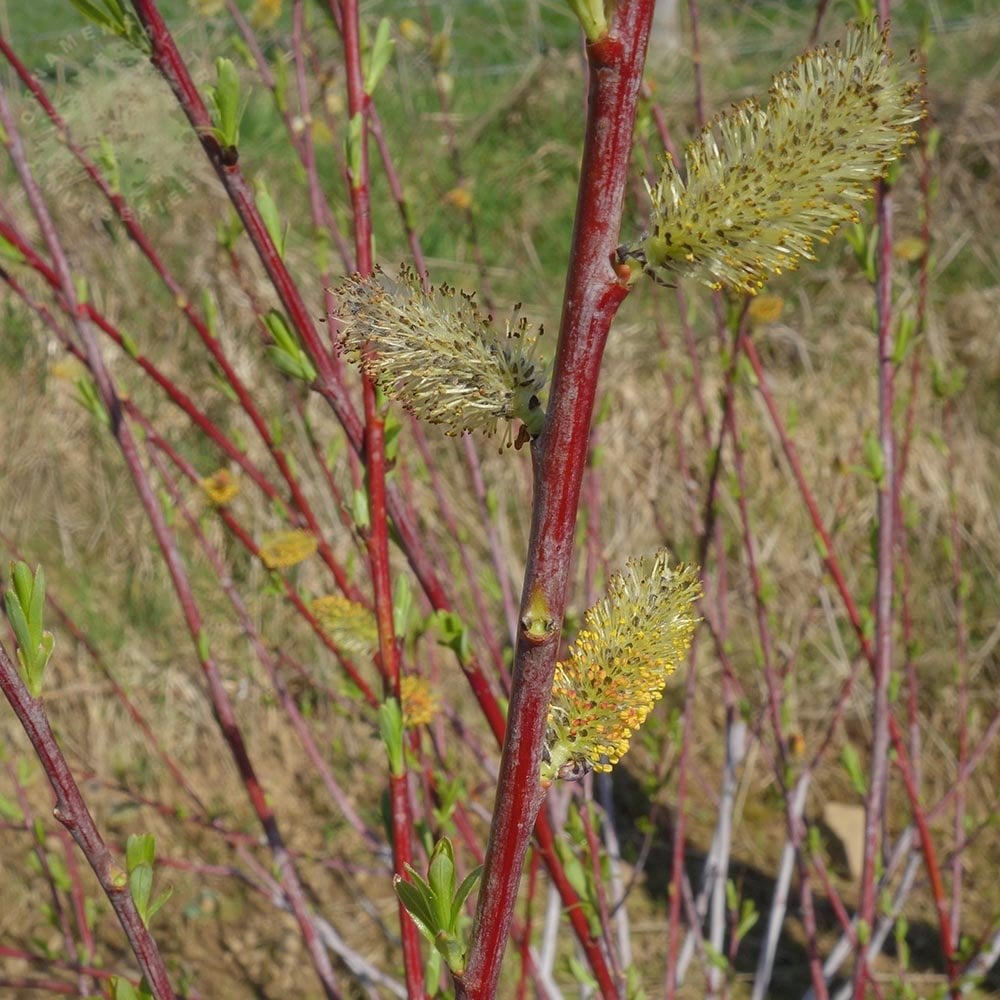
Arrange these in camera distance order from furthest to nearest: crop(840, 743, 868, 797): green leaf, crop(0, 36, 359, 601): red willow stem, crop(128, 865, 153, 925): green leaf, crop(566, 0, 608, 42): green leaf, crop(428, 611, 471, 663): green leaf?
crop(840, 743, 868, 797): green leaf < crop(0, 36, 359, 601): red willow stem < crop(428, 611, 471, 663): green leaf < crop(128, 865, 153, 925): green leaf < crop(566, 0, 608, 42): green leaf

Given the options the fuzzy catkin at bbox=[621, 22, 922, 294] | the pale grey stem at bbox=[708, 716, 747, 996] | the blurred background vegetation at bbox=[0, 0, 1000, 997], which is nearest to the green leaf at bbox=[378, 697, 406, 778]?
the fuzzy catkin at bbox=[621, 22, 922, 294]

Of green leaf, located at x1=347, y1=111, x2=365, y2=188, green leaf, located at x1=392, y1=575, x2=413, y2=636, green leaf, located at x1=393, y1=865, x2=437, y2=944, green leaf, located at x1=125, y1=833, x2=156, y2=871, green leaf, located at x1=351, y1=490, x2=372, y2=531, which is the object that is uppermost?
green leaf, located at x1=347, y1=111, x2=365, y2=188

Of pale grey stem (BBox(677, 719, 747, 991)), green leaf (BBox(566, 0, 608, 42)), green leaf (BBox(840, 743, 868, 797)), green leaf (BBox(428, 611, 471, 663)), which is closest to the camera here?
green leaf (BBox(566, 0, 608, 42))

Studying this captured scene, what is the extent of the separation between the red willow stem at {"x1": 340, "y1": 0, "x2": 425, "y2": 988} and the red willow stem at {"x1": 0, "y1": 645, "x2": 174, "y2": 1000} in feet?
0.77

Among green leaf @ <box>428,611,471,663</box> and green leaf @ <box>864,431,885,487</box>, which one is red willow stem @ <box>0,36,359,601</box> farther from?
green leaf @ <box>864,431,885,487</box>

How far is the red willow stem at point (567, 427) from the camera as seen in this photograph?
1.52ft

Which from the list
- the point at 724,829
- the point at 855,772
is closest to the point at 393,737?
the point at 855,772

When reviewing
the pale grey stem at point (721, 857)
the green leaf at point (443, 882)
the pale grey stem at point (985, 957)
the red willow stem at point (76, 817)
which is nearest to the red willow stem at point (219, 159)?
the red willow stem at point (76, 817)

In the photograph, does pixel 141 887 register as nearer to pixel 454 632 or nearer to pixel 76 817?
pixel 76 817

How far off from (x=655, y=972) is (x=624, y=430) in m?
1.77

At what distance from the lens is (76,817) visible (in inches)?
28.1

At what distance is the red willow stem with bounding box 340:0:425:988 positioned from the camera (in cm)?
94

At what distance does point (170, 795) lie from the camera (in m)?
3.68

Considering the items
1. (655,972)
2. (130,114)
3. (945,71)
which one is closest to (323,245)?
(130,114)
